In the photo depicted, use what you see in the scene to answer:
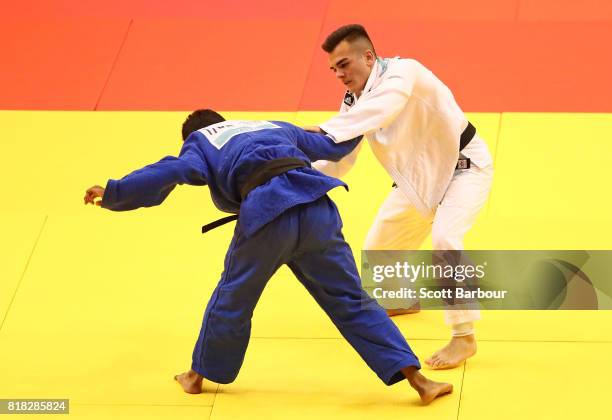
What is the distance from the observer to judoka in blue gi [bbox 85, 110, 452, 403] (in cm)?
412

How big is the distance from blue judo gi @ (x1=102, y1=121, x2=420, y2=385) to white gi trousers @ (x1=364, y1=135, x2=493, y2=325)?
0.40 meters

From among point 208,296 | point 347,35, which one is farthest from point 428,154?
point 208,296

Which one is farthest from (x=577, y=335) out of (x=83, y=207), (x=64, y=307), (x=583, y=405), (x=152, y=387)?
(x=83, y=207)

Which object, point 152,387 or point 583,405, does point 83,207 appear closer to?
point 152,387

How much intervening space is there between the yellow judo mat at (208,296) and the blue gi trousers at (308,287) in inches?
8.7

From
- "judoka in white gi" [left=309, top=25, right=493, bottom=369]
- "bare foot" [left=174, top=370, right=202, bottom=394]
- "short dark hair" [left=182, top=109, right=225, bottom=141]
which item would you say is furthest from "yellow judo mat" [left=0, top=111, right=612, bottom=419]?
"short dark hair" [left=182, top=109, right=225, bottom=141]

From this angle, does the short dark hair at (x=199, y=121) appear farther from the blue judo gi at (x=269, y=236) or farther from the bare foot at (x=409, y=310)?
the bare foot at (x=409, y=310)

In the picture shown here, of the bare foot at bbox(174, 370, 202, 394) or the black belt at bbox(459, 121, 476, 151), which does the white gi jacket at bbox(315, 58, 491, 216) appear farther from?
the bare foot at bbox(174, 370, 202, 394)

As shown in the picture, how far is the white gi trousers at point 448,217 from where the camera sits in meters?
4.52

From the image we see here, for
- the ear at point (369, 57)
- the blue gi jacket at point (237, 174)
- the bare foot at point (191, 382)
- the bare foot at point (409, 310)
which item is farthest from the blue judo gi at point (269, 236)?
the bare foot at point (409, 310)

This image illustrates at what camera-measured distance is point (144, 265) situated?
5.36 metres

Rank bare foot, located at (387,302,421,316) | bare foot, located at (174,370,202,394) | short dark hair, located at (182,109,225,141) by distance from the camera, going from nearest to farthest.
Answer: short dark hair, located at (182,109,225,141) → bare foot, located at (174,370,202,394) → bare foot, located at (387,302,421,316)

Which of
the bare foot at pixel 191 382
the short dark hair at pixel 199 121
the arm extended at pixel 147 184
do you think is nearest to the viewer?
the arm extended at pixel 147 184

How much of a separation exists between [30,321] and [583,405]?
2303mm
